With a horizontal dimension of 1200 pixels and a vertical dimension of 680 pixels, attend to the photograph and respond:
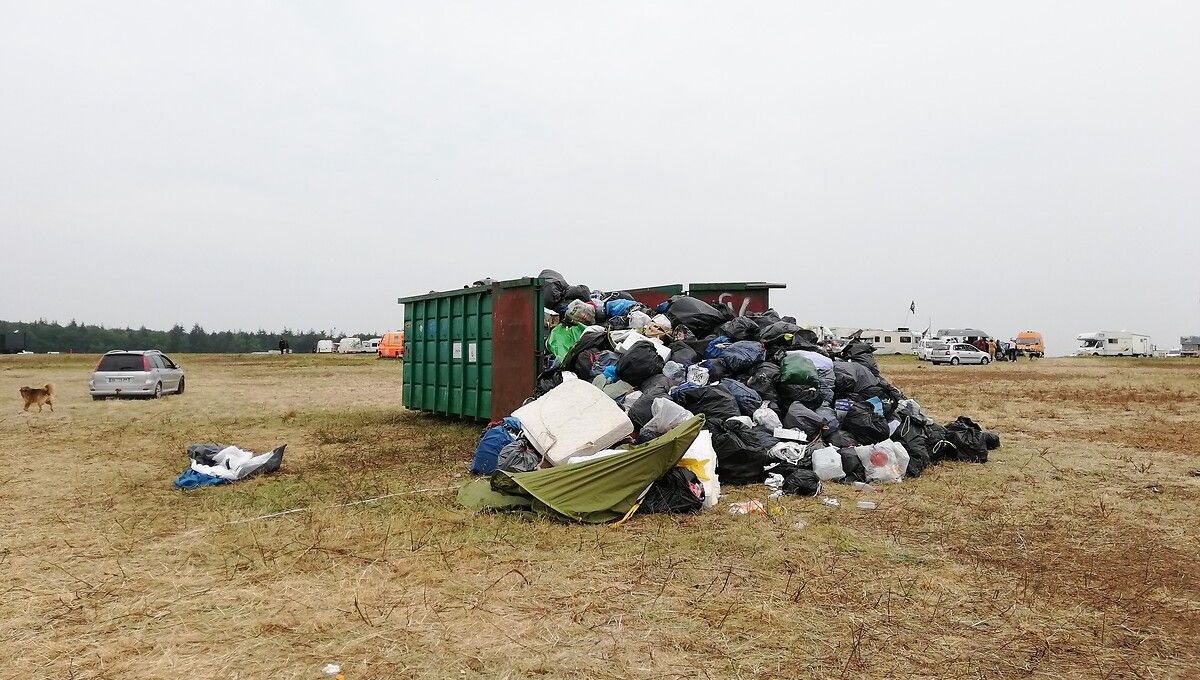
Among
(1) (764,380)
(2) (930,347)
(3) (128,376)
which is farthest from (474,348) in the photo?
(2) (930,347)

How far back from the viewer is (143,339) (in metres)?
76.2

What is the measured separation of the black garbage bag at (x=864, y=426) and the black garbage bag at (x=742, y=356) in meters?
1.15

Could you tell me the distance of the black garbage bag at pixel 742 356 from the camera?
8380 millimetres

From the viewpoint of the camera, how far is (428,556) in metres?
4.71

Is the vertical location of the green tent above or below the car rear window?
below

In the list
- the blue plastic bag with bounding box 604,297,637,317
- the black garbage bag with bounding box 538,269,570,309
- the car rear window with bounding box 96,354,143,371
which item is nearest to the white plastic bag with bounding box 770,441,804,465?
the blue plastic bag with bounding box 604,297,637,317

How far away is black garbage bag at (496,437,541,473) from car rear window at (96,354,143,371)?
48.2ft

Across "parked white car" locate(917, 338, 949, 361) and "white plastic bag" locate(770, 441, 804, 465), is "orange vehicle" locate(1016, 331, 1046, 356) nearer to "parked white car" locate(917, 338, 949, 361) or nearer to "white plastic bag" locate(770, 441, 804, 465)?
"parked white car" locate(917, 338, 949, 361)

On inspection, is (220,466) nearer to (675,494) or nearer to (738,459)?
(675,494)

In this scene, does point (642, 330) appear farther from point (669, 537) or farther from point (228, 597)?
point (228, 597)

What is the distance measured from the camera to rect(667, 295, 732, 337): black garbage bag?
9539 millimetres

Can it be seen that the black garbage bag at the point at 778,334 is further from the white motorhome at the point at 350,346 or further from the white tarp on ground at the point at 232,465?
the white motorhome at the point at 350,346

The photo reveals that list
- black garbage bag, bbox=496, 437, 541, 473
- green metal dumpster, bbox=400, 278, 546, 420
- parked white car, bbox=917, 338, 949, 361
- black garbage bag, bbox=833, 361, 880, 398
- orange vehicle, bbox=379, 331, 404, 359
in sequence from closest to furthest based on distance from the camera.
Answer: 1. black garbage bag, bbox=496, 437, 541, 473
2. black garbage bag, bbox=833, 361, 880, 398
3. green metal dumpster, bbox=400, 278, 546, 420
4. parked white car, bbox=917, 338, 949, 361
5. orange vehicle, bbox=379, 331, 404, 359

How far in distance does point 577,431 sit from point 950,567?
10.7ft
